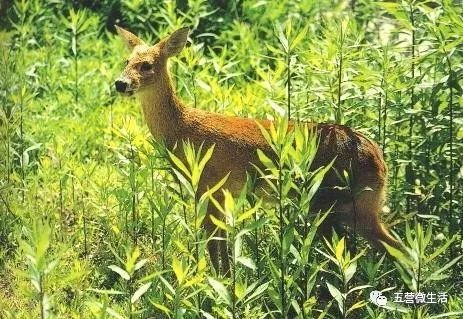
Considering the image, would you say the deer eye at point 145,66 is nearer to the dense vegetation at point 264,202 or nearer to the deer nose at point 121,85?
the deer nose at point 121,85

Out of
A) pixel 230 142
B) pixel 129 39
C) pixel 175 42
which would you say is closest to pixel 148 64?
pixel 175 42

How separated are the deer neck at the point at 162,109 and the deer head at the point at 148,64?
0.14ft

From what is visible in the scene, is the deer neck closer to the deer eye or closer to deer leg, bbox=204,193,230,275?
the deer eye

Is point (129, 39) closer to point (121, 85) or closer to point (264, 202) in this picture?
point (121, 85)

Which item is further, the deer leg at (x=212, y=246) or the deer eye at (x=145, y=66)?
the deer eye at (x=145, y=66)

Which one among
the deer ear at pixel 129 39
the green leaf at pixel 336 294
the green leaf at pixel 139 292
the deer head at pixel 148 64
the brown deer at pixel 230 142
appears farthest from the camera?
the deer ear at pixel 129 39

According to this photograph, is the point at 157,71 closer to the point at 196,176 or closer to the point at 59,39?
the point at 196,176

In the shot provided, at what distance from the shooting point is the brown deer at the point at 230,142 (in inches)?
227

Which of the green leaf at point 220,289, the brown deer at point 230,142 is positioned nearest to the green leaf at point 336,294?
the green leaf at point 220,289

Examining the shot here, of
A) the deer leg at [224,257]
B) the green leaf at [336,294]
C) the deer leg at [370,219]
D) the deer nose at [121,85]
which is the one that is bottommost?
the deer leg at [224,257]

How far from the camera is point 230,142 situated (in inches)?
237

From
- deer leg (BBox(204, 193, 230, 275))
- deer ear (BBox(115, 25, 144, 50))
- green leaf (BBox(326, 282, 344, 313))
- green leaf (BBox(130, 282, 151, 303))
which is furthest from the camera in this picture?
deer ear (BBox(115, 25, 144, 50))

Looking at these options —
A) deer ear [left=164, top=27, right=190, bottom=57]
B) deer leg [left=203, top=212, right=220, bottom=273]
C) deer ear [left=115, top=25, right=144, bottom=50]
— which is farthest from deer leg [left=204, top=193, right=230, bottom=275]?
deer ear [left=115, top=25, right=144, bottom=50]

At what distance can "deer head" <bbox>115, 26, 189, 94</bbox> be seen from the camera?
6.10 metres
